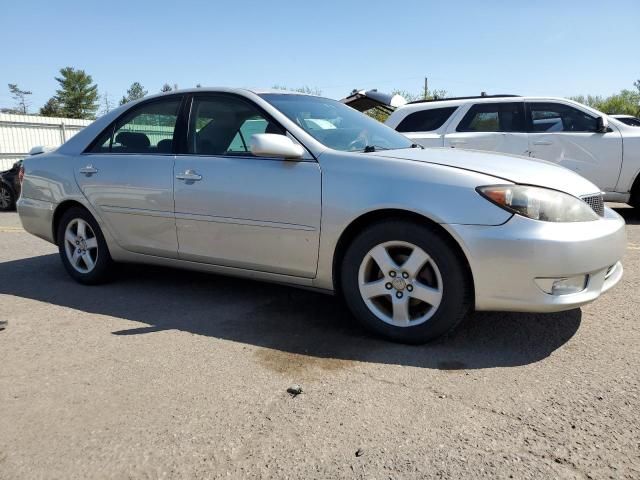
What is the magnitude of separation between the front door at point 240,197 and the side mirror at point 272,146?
11cm

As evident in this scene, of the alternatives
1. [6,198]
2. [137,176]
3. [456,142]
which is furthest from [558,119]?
[6,198]

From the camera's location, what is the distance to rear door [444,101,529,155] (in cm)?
786

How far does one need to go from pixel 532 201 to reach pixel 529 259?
32 cm

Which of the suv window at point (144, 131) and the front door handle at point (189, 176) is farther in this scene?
the suv window at point (144, 131)

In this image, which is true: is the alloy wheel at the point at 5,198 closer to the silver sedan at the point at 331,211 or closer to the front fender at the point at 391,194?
the silver sedan at the point at 331,211

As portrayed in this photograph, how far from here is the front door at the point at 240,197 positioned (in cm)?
356

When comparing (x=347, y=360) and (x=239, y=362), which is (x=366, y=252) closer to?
(x=347, y=360)

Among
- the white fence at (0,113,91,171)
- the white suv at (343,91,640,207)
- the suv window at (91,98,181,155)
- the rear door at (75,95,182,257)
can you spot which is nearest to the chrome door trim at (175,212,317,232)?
the rear door at (75,95,182,257)

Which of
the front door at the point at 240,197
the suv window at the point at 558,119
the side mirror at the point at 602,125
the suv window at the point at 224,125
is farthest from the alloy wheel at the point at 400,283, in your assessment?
the side mirror at the point at 602,125

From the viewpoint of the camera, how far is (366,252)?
3.34 metres

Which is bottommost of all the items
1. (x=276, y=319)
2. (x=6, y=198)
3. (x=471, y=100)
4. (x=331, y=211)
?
(x=6, y=198)

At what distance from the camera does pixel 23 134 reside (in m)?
19.7

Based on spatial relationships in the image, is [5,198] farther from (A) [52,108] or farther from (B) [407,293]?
(A) [52,108]

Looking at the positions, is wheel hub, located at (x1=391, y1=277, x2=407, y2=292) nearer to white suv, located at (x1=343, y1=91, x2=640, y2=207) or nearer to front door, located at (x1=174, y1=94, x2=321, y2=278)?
front door, located at (x1=174, y1=94, x2=321, y2=278)
